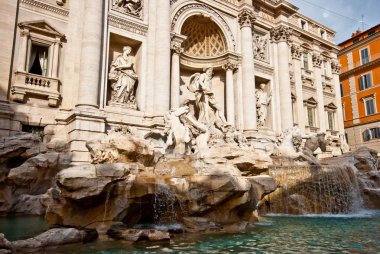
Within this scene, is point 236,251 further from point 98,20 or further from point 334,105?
point 334,105

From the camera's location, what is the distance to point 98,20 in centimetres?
1255

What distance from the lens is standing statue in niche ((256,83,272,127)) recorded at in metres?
18.9

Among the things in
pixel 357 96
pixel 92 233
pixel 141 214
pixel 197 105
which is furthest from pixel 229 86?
pixel 357 96

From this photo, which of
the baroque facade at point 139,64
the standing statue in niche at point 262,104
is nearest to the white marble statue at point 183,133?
the baroque facade at point 139,64

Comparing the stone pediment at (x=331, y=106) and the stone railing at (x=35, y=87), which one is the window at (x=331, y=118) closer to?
the stone pediment at (x=331, y=106)

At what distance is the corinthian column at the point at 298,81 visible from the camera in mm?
21250

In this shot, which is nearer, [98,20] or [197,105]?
[98,20]

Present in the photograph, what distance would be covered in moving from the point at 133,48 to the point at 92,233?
1070 centimetres

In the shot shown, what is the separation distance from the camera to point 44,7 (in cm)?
1248

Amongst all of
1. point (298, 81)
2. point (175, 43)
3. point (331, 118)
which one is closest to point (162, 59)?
point (175, 43)

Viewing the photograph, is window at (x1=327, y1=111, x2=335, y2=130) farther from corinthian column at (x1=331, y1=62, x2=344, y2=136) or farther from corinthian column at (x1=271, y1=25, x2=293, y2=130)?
corinthian column at (x1=271, y1=25, x2=293, y2=130)

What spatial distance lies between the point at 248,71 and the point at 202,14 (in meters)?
4.11

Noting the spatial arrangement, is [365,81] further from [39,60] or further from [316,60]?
[39,60]

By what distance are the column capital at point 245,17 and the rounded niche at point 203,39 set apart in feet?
5.13
